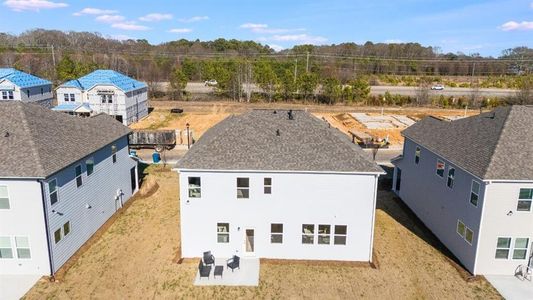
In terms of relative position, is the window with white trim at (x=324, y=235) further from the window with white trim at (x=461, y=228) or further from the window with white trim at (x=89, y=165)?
the window with white trim at (x=89, y=165)

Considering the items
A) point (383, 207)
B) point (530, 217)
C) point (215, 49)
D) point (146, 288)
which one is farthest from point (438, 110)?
point (215, 49)

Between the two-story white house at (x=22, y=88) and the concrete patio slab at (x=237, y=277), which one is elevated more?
the two-story white house at (x=22, y=88)

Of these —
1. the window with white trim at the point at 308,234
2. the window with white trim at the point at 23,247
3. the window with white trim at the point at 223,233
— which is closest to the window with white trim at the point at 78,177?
the window with white trim at the point at 23,247

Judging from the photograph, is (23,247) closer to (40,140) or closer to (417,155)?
(40,140)

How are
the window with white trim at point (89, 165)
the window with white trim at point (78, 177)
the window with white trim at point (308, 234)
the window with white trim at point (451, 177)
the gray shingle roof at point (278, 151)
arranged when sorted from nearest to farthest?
the gray shingle roof at point (278, 151), the window with white trim at point (308, 234), the window with white trim at point (78, 177), the window with white trim at point (451, 177), the window with white trim at point (89, 165)

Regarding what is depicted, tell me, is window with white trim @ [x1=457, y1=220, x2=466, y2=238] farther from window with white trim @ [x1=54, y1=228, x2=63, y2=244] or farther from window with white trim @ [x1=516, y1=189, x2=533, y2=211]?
window with white trim @ [x1=54, y1=228, x2=63, y2=244]

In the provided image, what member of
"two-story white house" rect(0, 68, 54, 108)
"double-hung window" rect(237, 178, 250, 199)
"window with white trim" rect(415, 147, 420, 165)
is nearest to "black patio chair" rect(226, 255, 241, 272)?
"double-hung window" rect(237, 178, 250, 199)

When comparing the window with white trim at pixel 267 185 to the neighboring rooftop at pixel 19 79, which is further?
the neighboring rooftop at pixel 19 79

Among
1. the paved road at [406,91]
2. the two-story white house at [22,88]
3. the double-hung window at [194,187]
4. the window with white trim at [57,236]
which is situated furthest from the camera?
the paved road at [406,91]
